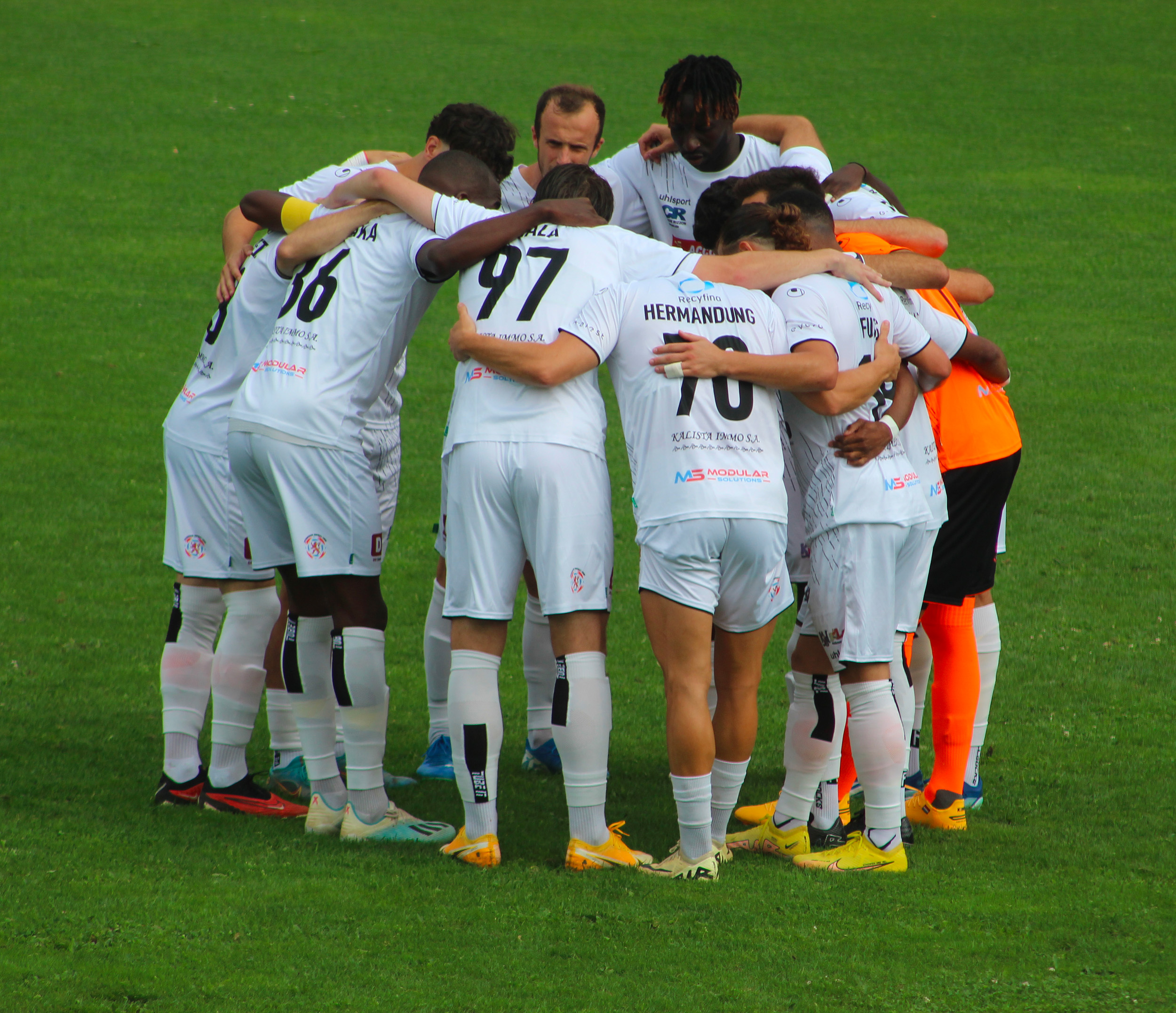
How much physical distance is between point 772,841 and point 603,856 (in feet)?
2.40

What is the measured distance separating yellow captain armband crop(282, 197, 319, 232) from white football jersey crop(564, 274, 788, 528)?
142 centimetres

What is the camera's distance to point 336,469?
4965mm

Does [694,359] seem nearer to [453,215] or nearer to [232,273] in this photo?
[453,215]

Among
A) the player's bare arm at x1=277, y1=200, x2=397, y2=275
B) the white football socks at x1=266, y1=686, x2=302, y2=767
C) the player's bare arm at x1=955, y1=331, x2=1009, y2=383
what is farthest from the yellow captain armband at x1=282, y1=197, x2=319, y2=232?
the player's bare arm at x1=955, y1=331, x2=1009, y2=383

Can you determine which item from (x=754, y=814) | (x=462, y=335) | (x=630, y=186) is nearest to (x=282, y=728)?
(x=754, y=814)

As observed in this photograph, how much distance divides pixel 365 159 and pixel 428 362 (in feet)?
28.0

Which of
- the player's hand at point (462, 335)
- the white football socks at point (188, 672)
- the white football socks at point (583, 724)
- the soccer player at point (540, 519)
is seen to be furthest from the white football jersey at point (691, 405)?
the white football socks at point (188, 672)

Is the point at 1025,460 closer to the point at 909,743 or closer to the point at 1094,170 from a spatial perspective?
the point at 909,743

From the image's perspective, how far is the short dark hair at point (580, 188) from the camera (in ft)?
16.3

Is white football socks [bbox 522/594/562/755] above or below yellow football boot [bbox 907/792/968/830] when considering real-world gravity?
above

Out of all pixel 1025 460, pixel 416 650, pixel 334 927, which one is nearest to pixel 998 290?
pixel 1025 460

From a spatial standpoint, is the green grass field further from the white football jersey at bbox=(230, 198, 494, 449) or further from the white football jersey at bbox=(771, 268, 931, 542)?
the white football jersey at bbox=(230, 198, 494, 449)

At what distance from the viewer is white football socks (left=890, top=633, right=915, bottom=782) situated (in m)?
5.01

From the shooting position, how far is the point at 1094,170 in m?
22.1
